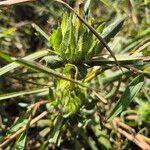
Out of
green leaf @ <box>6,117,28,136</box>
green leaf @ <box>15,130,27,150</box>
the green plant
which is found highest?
the green plant

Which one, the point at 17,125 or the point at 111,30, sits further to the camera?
the point at 17,125

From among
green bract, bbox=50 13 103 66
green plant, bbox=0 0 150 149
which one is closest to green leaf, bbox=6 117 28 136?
green plant, bbox=0 0 150 149

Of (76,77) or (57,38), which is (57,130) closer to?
(76,77)

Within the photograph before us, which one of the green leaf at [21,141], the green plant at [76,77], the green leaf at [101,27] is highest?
the green leaf at [101,27]

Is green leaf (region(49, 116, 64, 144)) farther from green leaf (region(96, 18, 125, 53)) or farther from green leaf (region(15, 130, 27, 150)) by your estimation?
green leaf (region(96, 18, 125, 53))

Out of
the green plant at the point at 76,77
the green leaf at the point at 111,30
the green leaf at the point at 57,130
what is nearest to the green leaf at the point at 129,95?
the green plant at the point at 76,77

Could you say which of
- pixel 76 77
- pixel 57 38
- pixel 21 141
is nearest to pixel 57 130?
pixel 21 141

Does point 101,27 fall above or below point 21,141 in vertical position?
above

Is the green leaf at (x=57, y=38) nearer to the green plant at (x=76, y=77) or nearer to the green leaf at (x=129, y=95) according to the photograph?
the green plant at (x=76, y=77)

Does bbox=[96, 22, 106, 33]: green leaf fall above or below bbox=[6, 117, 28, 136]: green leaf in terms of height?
above

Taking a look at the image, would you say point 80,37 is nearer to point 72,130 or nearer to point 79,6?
point 79,6

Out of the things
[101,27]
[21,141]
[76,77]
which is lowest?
[21,141]
